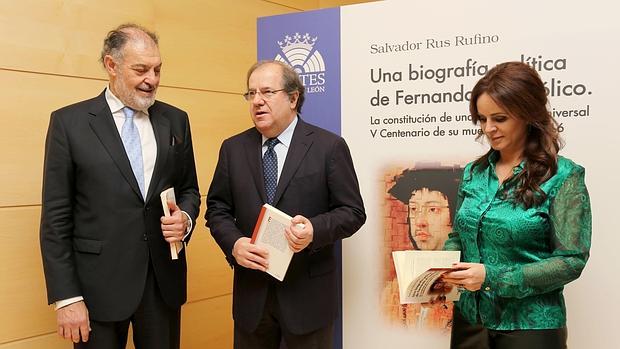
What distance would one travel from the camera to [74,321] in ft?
7.30

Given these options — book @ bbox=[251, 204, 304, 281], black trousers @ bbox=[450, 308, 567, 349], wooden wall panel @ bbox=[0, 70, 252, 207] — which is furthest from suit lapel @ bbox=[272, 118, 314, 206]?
wooden wall panel @ bbox=[0, 70, 252, 207]

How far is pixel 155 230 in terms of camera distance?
239 centimetres

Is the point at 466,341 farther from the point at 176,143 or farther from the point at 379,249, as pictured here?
the point at 176,143

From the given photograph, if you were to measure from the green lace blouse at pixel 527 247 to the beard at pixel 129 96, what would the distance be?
1.32 meters

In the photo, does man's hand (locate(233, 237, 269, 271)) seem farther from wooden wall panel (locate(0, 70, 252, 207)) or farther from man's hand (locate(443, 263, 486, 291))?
wooden wall panel (locate(0, 70, 252, 207))

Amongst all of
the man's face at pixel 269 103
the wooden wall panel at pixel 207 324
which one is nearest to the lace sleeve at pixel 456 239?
the man's face at pixel 269 103

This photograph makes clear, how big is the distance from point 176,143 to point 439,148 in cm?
119

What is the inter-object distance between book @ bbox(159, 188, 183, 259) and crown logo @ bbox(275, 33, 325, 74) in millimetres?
1078

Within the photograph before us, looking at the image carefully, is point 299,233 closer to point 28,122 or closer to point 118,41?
point 118,41

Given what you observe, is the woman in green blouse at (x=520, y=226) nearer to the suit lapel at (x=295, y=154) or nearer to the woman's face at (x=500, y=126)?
the woman's face at (x=500, y=126)

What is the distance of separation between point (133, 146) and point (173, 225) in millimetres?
357

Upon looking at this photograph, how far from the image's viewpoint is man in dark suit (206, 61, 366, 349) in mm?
2387

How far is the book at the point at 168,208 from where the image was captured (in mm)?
2309

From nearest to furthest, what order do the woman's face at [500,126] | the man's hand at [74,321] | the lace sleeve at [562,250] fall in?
the lace sleeve at [562,250] < the woman's face at [500,126] < the man's hand at [74,321]
